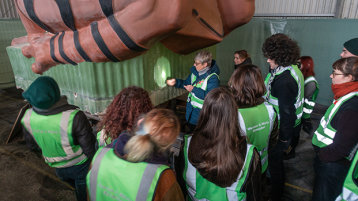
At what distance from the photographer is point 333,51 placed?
5.23 metres

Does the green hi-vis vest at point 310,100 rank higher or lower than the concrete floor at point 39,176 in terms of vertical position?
higher

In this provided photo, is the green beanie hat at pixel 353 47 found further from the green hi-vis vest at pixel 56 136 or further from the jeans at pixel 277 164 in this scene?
the green hi-vis vest at pixel 56 136

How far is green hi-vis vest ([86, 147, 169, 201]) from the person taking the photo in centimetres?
118

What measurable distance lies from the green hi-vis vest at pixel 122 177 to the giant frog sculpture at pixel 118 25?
1301 millimetres

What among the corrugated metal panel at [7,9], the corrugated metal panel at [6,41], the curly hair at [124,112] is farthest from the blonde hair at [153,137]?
the corrugated metal panel at [7,9]

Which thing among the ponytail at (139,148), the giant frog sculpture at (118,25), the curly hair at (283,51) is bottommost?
the ponytail at (139,148)

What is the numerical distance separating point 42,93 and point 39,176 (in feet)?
6.75

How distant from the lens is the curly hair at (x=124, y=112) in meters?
1.67

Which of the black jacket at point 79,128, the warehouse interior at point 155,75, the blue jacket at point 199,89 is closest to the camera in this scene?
the black jacket at point 79,128

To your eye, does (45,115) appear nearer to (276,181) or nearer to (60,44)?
(60,44)

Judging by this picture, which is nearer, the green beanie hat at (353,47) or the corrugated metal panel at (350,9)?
the green beanie hat at (353,47)

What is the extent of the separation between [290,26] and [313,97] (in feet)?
10.5

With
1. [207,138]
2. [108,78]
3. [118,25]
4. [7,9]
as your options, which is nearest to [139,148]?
[207,138]

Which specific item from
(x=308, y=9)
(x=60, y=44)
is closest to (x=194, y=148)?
(x=60, y=44)
